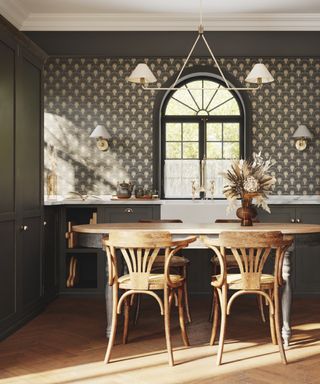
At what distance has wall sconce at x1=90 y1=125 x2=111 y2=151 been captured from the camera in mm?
7312

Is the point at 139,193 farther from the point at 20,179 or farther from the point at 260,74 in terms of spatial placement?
the point at 260,74

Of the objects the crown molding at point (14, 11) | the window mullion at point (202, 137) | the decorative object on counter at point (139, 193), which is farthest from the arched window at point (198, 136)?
the crown molding at point (14, 11)

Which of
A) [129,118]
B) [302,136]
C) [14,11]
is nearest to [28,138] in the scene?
[14,11]

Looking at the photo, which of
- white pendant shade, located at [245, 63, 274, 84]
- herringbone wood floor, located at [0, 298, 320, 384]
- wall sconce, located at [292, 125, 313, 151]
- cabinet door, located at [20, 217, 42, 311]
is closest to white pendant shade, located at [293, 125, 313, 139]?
wall sconce, located at [292, 125, 313, 151]

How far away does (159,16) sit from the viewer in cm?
638

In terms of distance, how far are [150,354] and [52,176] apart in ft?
12.0

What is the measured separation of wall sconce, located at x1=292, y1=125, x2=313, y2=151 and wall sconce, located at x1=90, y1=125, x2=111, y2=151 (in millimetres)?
2386

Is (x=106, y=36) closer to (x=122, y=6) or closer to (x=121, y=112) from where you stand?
(x=122, y=6)

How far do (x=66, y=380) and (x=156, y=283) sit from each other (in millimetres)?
931

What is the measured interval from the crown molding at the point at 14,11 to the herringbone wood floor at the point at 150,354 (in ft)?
10.3

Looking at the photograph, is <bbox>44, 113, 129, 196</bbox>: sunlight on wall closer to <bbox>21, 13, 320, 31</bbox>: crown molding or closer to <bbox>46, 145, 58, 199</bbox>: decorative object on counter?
<bbox>46, 145, 58, 199</bbox>: decorative object on counter

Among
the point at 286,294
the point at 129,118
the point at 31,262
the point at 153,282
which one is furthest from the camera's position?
the point at 129,118

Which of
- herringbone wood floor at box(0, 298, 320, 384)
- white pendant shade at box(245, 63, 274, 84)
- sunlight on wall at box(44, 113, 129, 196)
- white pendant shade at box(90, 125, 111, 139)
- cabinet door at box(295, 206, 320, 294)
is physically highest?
white pendant shade at box(245, 63, 274, 84)

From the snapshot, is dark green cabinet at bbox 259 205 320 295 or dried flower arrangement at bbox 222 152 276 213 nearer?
dried flower arrangement at bbox 222 152 276 213
